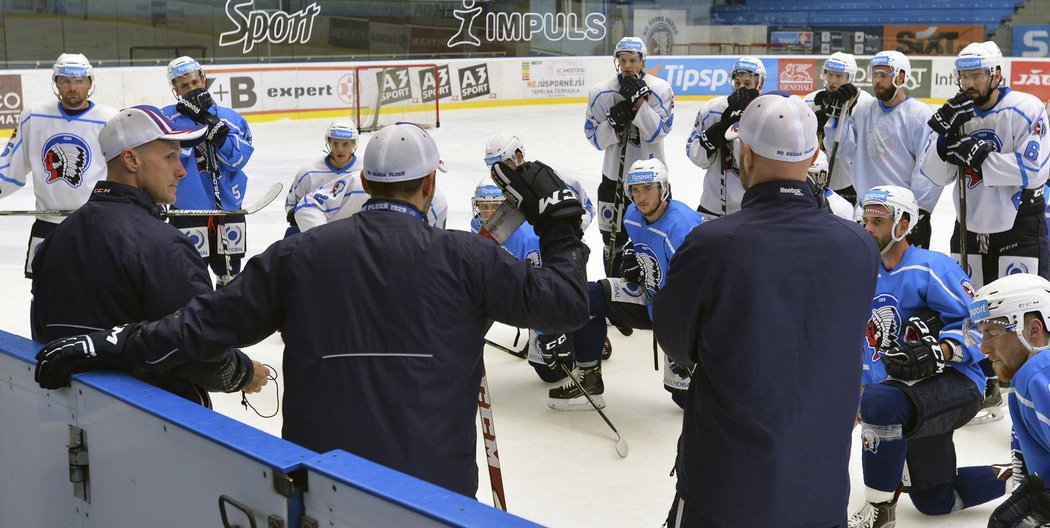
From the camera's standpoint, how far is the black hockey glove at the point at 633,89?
692cm

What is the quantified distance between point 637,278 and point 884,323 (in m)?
1.44

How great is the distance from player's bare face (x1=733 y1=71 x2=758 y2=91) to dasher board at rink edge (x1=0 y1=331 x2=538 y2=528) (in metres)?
4.87

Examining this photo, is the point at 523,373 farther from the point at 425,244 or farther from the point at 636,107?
the point at 425,244

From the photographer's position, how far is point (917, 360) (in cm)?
360

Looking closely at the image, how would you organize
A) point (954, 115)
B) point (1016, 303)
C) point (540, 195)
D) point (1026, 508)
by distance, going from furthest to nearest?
point (954, 115) < point (1016, 303) < point (1026, 508) < point (540, 195)

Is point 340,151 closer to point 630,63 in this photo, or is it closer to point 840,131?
point 630,63

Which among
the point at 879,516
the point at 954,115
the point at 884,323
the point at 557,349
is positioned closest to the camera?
the point at 879,516

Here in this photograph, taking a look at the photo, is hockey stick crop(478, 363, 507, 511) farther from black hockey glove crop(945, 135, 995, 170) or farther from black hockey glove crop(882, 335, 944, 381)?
black hockey glove crop(945, 135, 995, 170)

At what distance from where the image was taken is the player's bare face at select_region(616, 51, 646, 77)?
7.09 metres

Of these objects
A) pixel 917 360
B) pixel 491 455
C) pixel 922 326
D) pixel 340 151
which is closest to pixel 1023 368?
pixel 917 360

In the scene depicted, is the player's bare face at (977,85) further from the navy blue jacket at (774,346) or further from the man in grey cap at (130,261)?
the man in grey cap at (130,261)

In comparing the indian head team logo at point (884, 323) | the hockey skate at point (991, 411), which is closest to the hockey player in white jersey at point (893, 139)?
the hockey skate at point (991, 411)

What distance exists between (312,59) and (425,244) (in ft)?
47.0

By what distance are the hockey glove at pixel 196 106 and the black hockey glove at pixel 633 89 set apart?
96.1 inches
